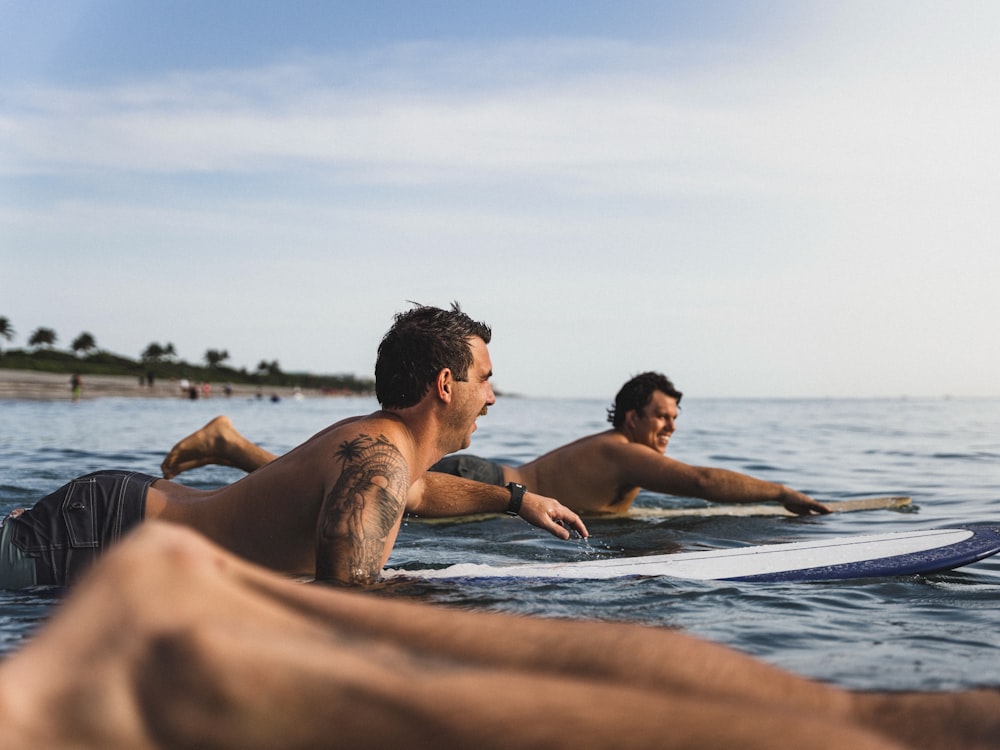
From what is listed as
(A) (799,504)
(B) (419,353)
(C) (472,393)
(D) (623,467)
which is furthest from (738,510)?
(B) (419,353)

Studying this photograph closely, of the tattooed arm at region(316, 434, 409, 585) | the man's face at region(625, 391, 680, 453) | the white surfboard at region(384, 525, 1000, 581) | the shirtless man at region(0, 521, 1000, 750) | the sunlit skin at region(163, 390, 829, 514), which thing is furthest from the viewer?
the man's face at region(625, 391, 680, 453)

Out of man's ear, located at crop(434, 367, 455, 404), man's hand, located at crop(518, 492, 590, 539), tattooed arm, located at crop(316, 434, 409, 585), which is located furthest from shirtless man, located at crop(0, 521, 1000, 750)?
man's hand, located at crop(518, 492, 590, 539)

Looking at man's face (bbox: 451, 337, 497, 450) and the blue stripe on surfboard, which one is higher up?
man's face (bbox: 451, 337, 497, 450)

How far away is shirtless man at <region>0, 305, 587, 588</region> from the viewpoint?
4090mm

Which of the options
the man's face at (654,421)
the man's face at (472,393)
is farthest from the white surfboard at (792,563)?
the man's face at (654,421)

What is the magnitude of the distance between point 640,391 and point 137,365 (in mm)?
116889

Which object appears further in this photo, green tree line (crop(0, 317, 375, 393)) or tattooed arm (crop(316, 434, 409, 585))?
green tree line (crop(0, 317, 375, 393))

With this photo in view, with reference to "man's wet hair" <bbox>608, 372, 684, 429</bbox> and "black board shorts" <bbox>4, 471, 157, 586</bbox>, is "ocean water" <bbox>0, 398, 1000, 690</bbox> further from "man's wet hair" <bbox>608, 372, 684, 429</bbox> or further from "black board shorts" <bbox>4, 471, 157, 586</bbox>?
Answer: "man's wet hair" <bbox>608, 372, 684, 429</bbox>

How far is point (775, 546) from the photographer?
20.6 ft

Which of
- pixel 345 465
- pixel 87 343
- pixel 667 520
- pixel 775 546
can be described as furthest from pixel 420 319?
A: pixel 87 343

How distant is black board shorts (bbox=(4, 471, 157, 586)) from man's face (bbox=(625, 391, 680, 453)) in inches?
219

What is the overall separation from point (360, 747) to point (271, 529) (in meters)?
2.89

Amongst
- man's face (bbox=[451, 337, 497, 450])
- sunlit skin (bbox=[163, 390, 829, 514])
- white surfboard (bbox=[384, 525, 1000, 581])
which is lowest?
white surfboard (bbox=[384, 525, 1000, 581])

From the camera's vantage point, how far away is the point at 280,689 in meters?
1.50
